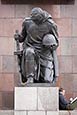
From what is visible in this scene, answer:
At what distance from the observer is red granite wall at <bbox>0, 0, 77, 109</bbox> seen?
49.4 feet

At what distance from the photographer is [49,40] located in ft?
36.7

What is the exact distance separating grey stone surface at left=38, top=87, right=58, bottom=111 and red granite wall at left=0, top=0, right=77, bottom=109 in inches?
165

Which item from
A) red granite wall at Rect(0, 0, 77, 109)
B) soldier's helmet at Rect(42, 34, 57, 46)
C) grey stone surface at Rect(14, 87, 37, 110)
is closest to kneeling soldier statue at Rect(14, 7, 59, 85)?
soldier's helmet at Rect(42, 34, 57, 46)

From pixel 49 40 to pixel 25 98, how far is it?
56.3 inches

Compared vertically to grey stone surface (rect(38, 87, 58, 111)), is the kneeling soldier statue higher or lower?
higher

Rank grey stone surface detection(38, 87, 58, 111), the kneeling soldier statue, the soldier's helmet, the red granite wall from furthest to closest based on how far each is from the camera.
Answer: the red granite wall → the soldier's helmet → the kneeling soldier statue → grey stone surface detection(38, 87, 58, 111)

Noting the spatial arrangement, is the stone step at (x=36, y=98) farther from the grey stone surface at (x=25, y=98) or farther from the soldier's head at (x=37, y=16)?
the soldier's head at (x=37, y=16)

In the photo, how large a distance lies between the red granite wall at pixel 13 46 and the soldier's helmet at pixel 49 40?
12.6 feet

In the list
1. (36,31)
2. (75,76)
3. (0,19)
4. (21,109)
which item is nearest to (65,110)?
(21,109)

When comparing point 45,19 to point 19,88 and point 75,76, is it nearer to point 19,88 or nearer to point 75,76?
point 19,88

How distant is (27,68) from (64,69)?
4.42 m

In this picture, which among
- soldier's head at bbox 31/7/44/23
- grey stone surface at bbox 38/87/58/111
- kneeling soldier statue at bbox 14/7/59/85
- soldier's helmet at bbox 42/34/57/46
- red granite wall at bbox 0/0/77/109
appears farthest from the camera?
red granite wall at bbox 0/0/77/109

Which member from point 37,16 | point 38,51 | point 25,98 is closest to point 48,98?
point 25,98

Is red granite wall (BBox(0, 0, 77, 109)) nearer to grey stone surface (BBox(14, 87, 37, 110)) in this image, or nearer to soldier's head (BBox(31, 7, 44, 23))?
soldier's head (BBox(31, 7, 44, 23))
